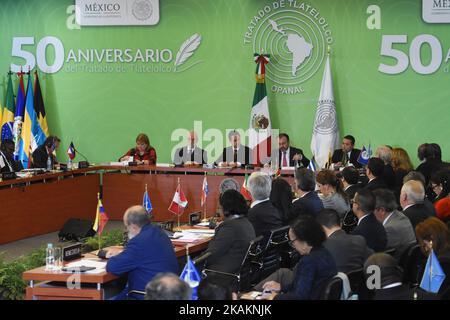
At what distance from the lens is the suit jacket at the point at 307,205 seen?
749 cm

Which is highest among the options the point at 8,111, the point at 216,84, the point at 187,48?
the point at 187,48

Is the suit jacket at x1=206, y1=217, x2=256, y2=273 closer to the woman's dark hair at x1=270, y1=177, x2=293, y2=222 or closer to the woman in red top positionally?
the woman's dark hair at x1=270, y1=177, x2=293, y2=222

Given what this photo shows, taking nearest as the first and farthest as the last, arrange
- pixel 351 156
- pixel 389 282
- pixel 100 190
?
1. pixel 389 282
2. pixel 351 156
3. pixel 100 190

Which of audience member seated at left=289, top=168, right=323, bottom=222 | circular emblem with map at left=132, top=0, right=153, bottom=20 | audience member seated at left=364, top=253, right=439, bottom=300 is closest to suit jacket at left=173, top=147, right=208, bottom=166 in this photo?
circular emblem with map at left=132, top=0, right=153, bottom=20

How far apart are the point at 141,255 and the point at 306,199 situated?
249 cm

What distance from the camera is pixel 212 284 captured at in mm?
4035

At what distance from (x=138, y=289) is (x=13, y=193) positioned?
16.1 ft

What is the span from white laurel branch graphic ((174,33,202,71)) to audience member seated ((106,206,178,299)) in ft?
25.0

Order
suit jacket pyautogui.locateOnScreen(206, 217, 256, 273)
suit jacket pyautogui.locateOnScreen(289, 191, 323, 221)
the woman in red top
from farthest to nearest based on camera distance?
the woman in red top → suit jacket pyautogui.locateOnScreen(289, 191, 323, 221) → suit jacket pyautogui.locateOnScreen(206, 217, 256, 273)

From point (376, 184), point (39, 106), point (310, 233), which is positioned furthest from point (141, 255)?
point (39, 106)

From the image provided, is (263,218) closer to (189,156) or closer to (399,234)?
(399,234)

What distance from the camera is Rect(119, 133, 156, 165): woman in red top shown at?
1212 cm

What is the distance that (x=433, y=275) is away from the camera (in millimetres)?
4883
